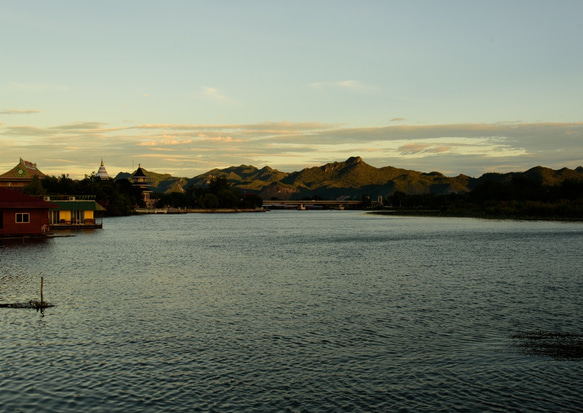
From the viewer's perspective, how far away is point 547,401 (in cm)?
1564

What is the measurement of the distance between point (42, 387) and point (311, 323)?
12396 millimetres

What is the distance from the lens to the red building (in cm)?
7438

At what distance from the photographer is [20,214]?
3041 inches

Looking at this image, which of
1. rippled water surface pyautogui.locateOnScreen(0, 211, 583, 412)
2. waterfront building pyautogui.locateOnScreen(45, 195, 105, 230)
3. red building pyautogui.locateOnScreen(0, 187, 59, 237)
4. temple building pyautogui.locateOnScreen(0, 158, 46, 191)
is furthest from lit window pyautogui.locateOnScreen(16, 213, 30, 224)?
temple building pyautogui.locateOnScreen(0, 158, 46, 191)

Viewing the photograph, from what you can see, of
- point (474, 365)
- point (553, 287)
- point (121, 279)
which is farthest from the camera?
point (121, 279)

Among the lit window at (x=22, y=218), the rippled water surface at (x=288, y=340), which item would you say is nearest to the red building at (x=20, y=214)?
Result: the lit window at (x=22, y=218)

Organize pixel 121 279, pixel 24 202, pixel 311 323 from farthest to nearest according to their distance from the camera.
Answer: pixel 24 202 → pixel 121 279 → pixel 311 323

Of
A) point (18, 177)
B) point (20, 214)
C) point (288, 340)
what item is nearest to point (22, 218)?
point (20, 214)

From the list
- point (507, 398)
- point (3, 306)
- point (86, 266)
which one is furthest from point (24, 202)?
point (507, 398)

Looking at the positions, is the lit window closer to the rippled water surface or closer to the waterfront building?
the waterfront building

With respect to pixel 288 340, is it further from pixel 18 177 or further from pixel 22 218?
pixel 18 177

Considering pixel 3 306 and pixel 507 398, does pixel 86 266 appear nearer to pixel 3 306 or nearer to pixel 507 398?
pixel 3 306

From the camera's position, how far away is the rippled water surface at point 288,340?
1614 centimetres

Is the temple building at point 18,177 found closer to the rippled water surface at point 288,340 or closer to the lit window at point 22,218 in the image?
the lit window at point 22,218
